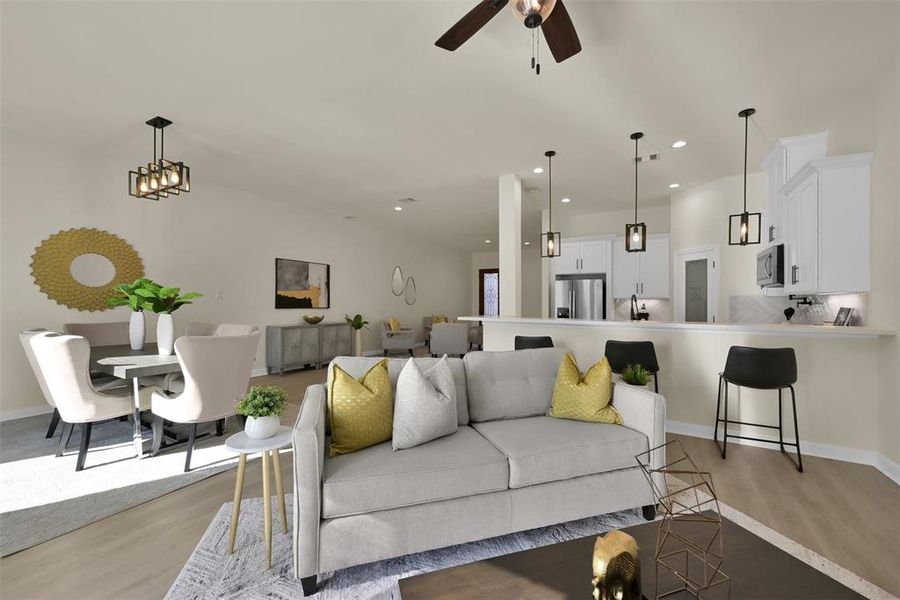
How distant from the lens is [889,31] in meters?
2.41

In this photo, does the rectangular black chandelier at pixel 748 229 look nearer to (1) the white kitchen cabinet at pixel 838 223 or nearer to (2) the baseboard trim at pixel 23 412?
(1) the white kitchen cabinet at pixel 838 223

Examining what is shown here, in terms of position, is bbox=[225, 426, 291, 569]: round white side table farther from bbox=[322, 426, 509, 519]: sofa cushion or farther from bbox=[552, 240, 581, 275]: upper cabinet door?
bbox=[552, 240, 581, 275]: upper cabinet door

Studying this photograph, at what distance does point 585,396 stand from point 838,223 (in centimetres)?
278

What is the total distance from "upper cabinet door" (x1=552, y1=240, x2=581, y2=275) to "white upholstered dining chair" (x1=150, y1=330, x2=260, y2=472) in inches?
217

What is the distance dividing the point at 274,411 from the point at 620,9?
2.82m

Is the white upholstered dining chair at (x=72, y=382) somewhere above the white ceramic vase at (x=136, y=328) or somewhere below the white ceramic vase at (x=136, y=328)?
below

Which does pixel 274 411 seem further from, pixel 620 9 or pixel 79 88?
pixel 79 88

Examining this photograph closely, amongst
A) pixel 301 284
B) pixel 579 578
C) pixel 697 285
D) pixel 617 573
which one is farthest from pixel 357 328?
pixel 617 573

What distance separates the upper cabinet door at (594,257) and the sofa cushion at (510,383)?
4.62 meters

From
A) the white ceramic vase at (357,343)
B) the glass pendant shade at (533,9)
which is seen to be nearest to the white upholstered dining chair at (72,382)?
the glass pendant shade at (533,9)

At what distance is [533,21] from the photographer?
1673 mm

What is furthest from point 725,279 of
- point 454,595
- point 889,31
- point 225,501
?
point 225,501

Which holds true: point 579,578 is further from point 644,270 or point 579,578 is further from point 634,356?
point 644,270

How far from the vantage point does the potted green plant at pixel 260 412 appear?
1839mm
